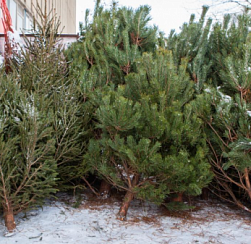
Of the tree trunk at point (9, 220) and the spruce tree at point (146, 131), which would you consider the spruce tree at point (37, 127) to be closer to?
the tree trunk at point (9, 220)

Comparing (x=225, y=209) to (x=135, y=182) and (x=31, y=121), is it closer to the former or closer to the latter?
(x=135, y=182)

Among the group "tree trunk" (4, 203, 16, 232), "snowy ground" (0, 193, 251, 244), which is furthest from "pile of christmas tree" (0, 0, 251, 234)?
"snowy ground" (0, 193, 251, 244)

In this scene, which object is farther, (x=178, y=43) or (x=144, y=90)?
(x=178, y=43)

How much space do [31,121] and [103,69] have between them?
1.49 metres

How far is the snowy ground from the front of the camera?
2.83m

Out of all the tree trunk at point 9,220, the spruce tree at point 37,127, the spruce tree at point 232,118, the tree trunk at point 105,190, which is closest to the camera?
the spruce tree at point 37,127

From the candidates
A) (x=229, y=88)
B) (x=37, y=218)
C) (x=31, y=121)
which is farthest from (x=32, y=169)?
(x=229, y=88)

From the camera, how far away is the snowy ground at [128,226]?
2834 mm

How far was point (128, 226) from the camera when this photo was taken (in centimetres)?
315

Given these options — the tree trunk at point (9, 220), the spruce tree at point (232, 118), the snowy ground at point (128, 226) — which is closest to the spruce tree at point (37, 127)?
the tree trunk at point (9, 220)

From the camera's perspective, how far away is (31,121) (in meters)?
2.79

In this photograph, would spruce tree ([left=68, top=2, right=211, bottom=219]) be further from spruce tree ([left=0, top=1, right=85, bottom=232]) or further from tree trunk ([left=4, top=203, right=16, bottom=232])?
tree trunk ([left=4, top=203, right=16, bottom=232])

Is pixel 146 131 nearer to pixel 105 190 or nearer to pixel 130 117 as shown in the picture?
pixel 130 117

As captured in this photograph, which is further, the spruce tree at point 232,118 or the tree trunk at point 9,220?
the spruce tree at point 232,118
